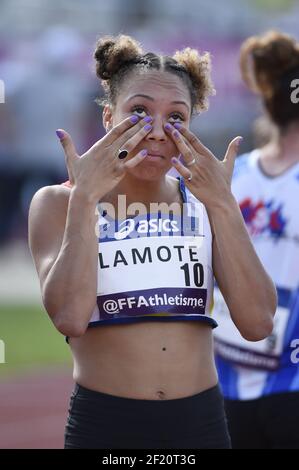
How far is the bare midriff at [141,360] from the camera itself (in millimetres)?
2953

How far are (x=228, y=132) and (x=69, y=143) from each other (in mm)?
16703

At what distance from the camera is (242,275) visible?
297cm

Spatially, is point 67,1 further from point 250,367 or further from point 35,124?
point 250,367

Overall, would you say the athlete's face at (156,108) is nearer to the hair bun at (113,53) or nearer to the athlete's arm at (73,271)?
the hair bun at (113,53)

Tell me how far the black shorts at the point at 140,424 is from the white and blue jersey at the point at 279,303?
0.77 meters

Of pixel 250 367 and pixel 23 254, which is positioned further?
pixel 23 254

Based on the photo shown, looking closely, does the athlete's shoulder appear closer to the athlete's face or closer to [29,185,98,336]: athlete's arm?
the athlete's face

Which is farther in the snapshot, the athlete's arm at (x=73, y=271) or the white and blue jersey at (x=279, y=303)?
the white and blue jersey at (x=279, y=303)

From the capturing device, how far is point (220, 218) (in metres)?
2.99

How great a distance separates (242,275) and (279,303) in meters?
0.84

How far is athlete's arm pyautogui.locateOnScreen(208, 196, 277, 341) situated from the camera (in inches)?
117

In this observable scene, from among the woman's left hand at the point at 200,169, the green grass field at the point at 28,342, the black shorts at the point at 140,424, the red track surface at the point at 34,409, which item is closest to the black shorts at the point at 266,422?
the black shorts at the point at 140,424

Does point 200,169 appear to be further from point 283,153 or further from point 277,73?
point 277,73
